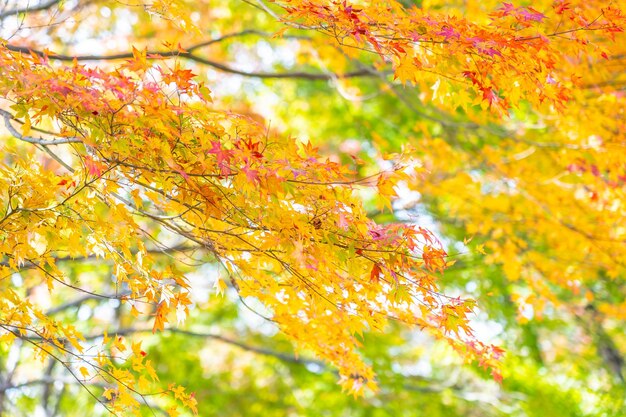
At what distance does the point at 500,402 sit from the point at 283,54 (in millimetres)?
4321

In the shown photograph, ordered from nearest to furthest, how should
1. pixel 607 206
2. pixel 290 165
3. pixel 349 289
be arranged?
pixel 290 165
pixel 349 289
pixel 607 206

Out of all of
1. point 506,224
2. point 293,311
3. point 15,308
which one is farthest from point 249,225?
point 506,224

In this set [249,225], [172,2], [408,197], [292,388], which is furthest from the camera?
[292,388]

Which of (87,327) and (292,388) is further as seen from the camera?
(292,388)

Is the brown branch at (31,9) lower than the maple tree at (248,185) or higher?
higher

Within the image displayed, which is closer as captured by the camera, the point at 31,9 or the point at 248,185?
the point at 248,185

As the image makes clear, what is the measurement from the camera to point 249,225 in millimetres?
2436

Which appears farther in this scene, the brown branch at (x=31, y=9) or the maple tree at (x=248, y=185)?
the brown branch at (x=31, y=9)

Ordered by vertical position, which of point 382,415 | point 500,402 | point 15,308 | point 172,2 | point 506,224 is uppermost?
point 172,2

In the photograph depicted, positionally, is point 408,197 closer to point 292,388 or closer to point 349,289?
point 292,388

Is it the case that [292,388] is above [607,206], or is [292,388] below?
above

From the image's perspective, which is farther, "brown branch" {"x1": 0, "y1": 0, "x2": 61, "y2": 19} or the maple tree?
"brown branch" {"x1": 0, "y1": 0, "x2": 61, "y2": 19}

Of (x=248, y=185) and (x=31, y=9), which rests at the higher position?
(x=31, y=9)

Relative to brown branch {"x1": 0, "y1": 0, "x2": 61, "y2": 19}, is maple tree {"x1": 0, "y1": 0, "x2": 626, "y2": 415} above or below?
below
